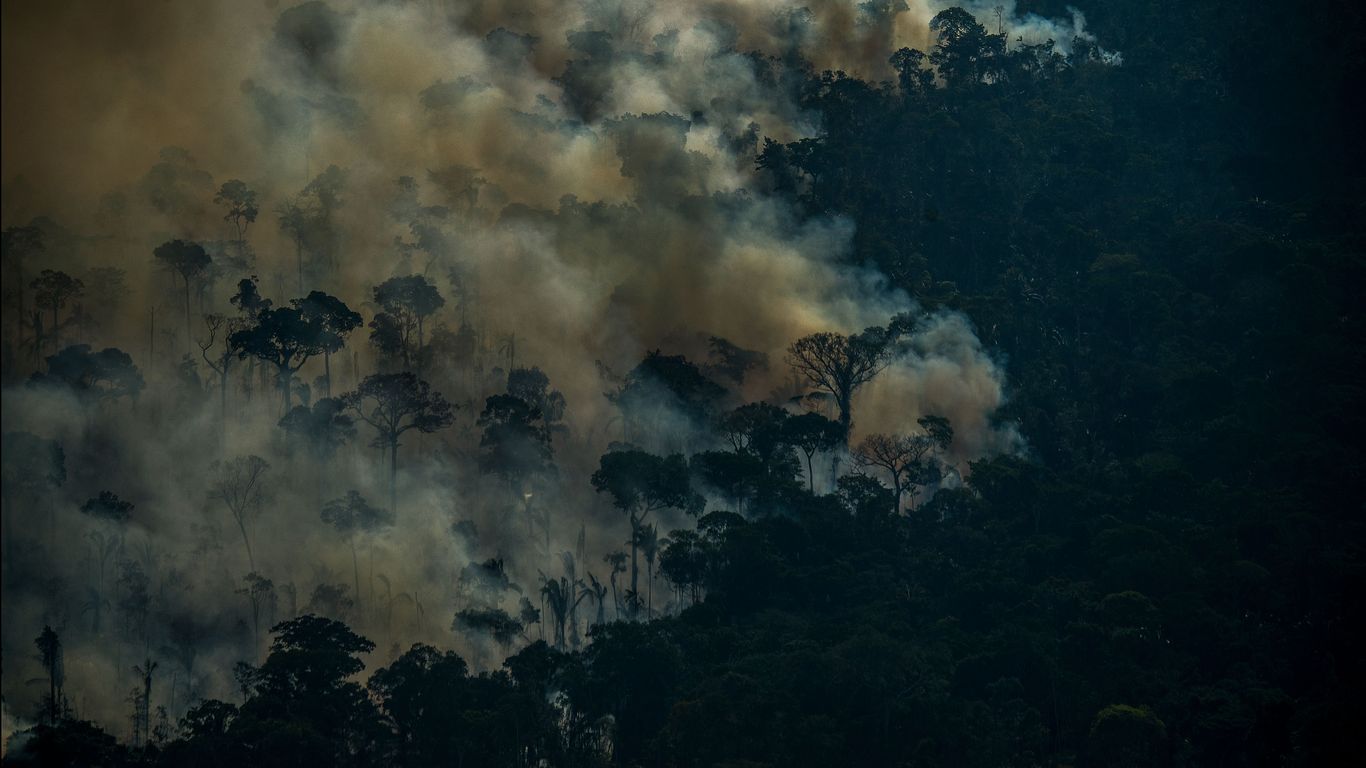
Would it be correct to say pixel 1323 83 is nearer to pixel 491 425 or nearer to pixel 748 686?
pixel 491 425

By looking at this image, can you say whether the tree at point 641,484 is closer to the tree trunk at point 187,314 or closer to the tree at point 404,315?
the tree at point 404,315

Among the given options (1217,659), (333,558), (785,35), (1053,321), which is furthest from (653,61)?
(1217,659)

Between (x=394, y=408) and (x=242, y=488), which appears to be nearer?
(x=242, y=488)

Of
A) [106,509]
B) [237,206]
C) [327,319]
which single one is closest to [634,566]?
[327,319]

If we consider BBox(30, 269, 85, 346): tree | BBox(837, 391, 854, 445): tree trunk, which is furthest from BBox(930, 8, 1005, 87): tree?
BBox(30, 269, 85, 346): tree

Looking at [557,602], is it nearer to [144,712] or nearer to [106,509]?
[144,712]

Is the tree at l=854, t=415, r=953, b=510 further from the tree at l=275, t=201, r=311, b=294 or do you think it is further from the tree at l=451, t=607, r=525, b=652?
the tree at l=275, t=201, r=311, b=294
